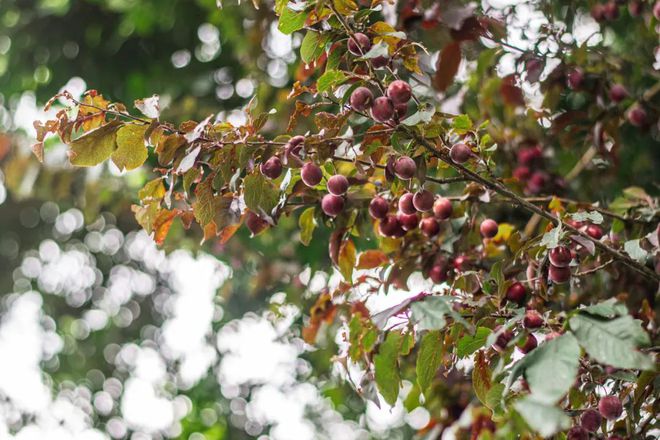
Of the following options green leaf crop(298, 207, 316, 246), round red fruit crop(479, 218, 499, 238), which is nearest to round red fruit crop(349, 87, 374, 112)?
green leaf crop(298, 207, 316, 246)

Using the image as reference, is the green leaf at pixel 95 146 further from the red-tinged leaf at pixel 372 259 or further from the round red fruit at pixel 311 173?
the red-tinged leaf at pixel 372 259

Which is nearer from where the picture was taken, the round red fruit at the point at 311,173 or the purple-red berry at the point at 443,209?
the round red fruit at the point at 311,173

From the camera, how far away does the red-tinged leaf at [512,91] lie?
1565mm

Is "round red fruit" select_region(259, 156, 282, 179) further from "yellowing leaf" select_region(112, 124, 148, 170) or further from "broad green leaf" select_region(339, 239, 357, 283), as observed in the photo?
"broad green leaf" select_region(339, 239, 357, 283)

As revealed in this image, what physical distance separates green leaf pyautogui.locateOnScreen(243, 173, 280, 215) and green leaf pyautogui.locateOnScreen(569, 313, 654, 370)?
0.43 meters

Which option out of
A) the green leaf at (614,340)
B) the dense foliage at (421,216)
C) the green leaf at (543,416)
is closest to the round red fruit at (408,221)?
the dense foliage at (421,216)

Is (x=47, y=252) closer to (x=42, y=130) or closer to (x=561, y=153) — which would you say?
(x=561, y=153)

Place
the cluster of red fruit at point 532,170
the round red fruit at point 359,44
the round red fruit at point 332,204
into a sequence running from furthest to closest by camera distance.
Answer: the cluster of red fruit at point 532,170, the round red fruit at point 332,204, the round red fruit at point 359,44

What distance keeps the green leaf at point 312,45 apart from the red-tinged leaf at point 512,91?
0.64m

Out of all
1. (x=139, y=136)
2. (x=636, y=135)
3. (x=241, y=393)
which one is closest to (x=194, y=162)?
(x=139, y=136)

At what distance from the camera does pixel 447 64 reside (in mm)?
1222

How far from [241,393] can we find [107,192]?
1.34m

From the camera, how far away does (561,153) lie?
7.55 feet

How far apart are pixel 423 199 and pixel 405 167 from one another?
80mm
